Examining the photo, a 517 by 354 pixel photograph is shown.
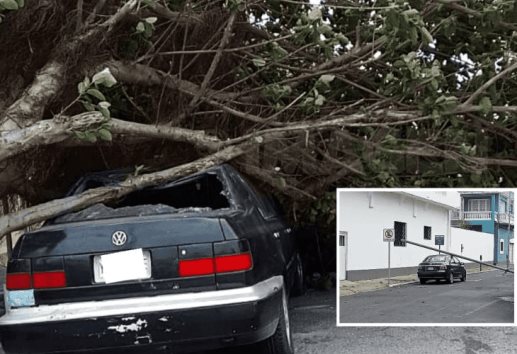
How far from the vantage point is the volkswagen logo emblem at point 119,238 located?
3201 mm

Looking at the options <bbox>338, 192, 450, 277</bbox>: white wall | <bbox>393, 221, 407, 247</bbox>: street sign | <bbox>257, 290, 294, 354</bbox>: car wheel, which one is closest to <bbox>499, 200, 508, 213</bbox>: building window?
<bbox>338, 192, 450, 277</bbox>: white wall

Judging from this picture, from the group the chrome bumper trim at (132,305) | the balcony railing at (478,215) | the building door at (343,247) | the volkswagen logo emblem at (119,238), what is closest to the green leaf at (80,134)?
the volkswagen logo emblem at (119,238)

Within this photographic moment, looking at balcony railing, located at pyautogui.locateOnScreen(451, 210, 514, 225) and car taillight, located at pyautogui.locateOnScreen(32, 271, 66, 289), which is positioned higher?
balcony railing, located at pyautogui.locateOnScreen(451, 210, 514, 225)

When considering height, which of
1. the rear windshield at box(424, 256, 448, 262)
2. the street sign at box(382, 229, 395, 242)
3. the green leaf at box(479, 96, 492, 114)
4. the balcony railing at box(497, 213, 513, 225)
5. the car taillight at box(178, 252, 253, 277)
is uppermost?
the green leaf at box(479, 96, 492, 114)

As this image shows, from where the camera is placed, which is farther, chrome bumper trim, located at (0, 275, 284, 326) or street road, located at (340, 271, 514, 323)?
street road, located at (340, 271, 514, 323)

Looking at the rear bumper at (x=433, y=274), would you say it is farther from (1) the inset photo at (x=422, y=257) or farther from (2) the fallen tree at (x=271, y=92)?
(2) the fallen tree at (x=271, y=92)

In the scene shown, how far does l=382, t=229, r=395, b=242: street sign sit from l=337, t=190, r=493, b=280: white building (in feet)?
0.09

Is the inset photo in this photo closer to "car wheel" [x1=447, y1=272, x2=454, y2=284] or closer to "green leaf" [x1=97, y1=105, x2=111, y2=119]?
"car wheel" [x1=447, y1=272, x2=454, y2=284]

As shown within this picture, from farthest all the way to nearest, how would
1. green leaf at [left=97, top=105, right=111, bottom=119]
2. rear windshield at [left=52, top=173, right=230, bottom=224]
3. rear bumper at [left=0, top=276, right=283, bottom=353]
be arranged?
rear windshield at [left=52, top=173, right=230, bottom=224] → green leaf at [left=97, top=105, right=111, bottom=119] → rear bumper at [left=0, top=276, right=283, bottom=353]

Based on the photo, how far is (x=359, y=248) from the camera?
418 centimetres

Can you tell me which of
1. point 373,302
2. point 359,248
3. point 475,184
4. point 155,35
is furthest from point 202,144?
point 475,184

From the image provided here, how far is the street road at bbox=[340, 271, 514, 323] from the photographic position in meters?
4.14

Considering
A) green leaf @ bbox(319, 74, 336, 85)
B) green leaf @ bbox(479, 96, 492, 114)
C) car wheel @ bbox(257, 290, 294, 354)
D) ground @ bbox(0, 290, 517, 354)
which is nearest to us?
car wheel @ bbox(257, 290, 294, 354)

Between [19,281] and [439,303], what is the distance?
2.78 meters
